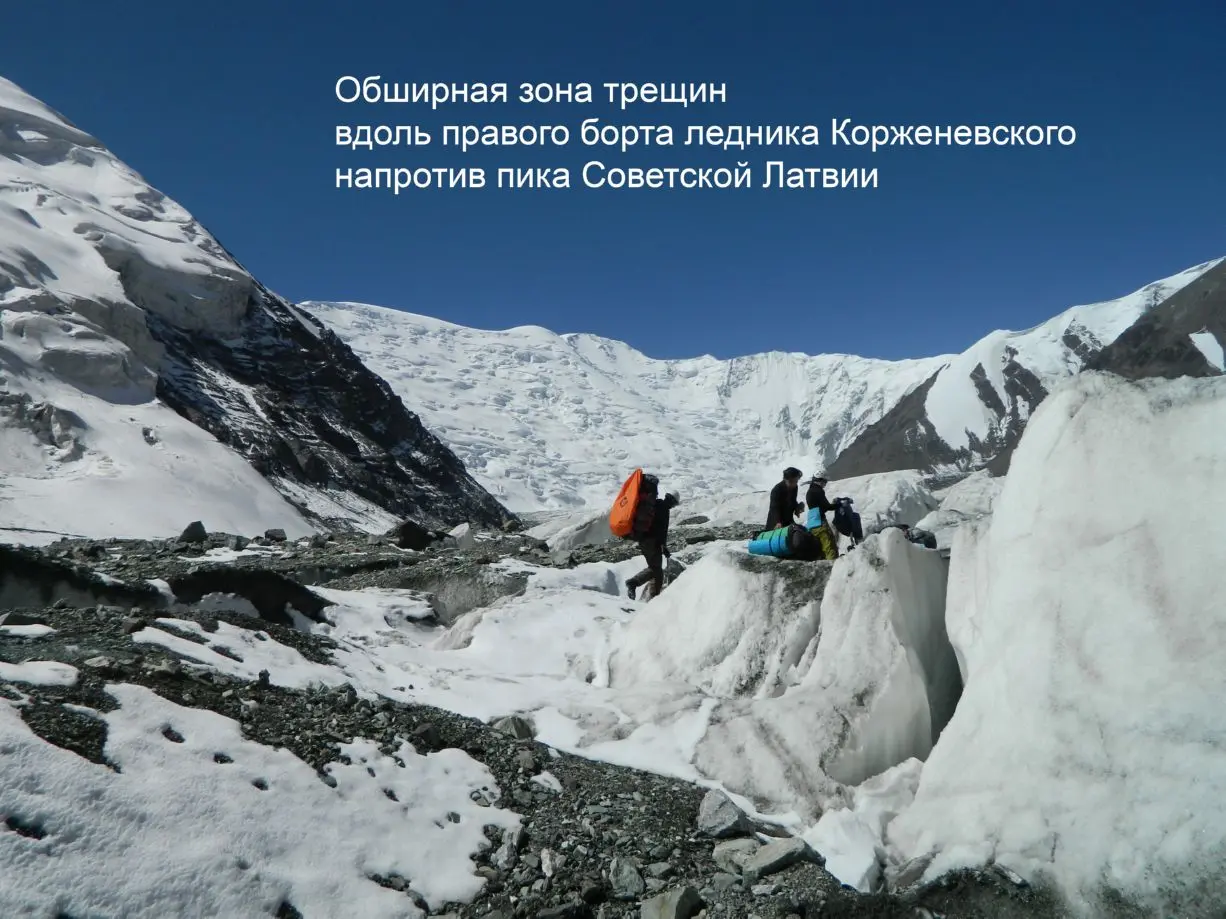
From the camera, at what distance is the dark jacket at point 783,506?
1013 cm

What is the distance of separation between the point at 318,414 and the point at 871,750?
7901cm

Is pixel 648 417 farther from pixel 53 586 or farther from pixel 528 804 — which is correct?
pixel 528 804

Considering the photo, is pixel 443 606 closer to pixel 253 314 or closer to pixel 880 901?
pixel 880 901

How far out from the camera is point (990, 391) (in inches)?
5344

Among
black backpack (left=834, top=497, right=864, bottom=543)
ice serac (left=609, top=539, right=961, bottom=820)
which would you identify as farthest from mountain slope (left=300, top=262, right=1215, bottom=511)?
ice serac (left=609, top=539, right=961, bottom=820)

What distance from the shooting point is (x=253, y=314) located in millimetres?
80062

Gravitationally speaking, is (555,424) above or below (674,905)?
above

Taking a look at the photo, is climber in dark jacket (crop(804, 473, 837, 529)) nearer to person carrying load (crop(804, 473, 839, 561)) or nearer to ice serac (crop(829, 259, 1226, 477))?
person carrying load (crop(804, 473, 839, 561))

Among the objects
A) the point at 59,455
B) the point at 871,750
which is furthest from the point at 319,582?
the point at 59,455

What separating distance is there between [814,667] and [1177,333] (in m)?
114

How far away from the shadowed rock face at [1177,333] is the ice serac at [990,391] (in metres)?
6.99

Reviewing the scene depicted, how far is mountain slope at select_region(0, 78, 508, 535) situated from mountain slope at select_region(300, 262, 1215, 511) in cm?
3736

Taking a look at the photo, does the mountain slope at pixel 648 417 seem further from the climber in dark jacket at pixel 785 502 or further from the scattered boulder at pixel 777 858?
the scattered boulder at pixel 777 858

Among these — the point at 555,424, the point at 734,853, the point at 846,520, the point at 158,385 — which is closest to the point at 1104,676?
the point at 734,853
